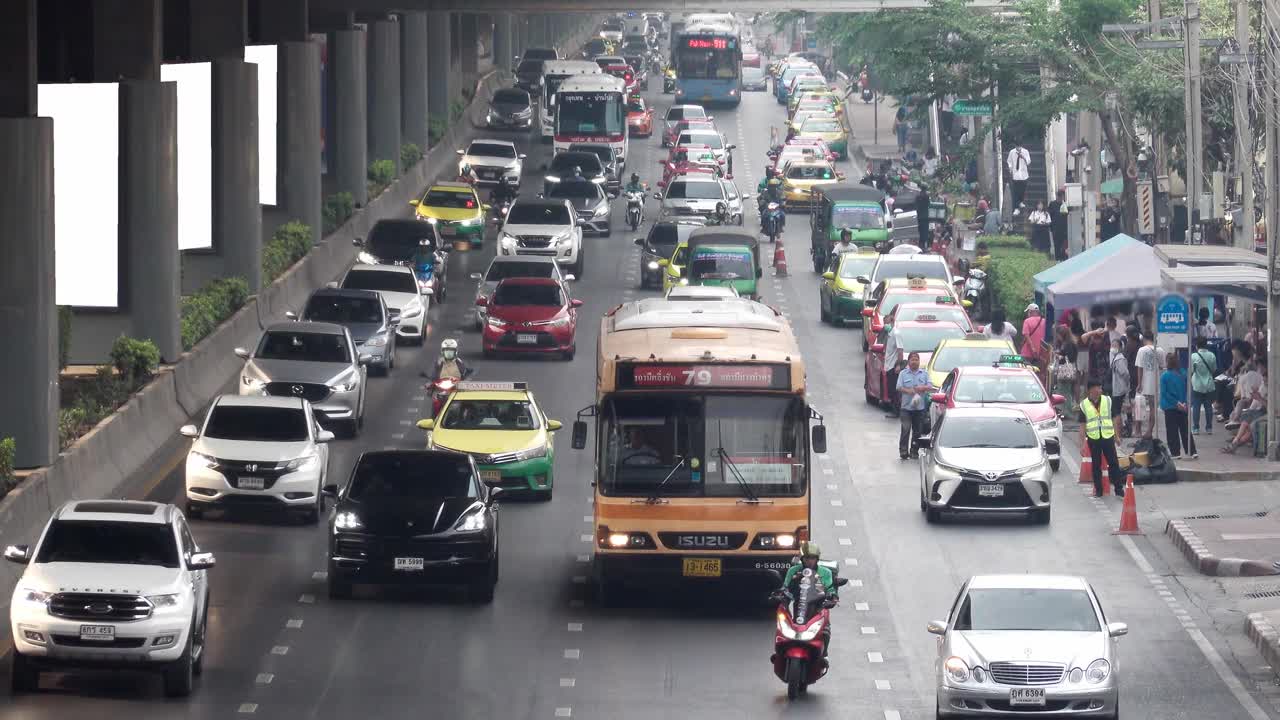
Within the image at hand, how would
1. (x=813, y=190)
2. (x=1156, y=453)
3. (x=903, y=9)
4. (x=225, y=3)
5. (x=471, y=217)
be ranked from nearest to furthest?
Result: (x=1156, y=453) < (x=225, y=3) < (x=471, y=217) < (x=813, y=190) < (x=903, y=9)

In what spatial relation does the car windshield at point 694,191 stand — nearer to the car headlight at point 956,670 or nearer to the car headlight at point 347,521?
the car headlight at point 347,521

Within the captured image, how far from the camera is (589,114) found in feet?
241

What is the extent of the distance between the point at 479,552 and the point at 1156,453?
13144 millimetres

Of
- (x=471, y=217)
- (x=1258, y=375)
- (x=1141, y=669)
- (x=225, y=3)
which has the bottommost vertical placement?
(x=1141, y=669)

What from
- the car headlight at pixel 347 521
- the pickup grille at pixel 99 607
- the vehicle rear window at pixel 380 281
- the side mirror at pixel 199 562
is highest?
the vehicle rear window at pixel 380 281

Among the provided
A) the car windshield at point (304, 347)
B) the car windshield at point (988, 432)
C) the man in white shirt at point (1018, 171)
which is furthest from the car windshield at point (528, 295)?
the man in white shirt at point (1018, 171)

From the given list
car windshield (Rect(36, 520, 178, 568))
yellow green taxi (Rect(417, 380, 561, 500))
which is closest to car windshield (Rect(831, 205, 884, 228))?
yellow green taxi (Rect(417, 380, 561, 500))

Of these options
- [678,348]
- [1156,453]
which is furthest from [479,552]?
[1156,453]

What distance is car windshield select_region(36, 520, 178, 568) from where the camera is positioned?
69.6 feet

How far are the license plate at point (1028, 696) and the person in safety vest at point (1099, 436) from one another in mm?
12689

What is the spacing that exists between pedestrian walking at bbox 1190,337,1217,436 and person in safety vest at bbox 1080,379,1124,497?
4.05 m

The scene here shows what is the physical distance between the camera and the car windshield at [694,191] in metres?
61.2

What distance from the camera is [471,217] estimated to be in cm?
5781

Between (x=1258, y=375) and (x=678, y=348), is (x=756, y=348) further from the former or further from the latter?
(x=1258, y=375)
